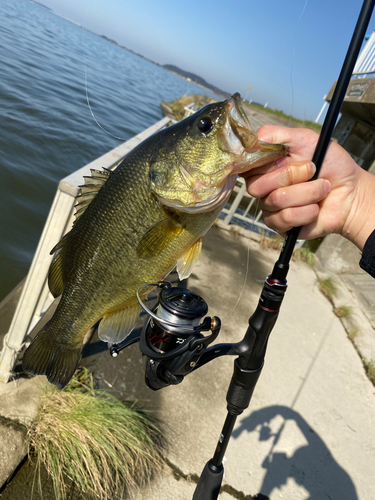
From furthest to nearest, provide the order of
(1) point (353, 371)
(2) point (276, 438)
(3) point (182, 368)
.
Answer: (1) point (353, 371), (2) point (276, 438), (3) point (182, 368)

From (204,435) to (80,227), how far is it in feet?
7.72

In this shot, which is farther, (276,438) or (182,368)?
(276,438)

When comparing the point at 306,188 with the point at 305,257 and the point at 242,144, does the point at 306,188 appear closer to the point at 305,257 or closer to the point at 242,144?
the point at 242,144

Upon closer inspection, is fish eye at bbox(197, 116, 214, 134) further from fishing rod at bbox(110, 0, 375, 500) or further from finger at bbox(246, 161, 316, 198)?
fishing rod at bbox(110, 0, 375, 500)

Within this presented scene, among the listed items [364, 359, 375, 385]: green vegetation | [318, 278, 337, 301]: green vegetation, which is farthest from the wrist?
[318, 278, 337, 301]: green vegetation

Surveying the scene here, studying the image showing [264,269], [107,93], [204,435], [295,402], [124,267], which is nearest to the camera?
[124,267]

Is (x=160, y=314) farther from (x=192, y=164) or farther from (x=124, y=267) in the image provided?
(x=192, y=164)

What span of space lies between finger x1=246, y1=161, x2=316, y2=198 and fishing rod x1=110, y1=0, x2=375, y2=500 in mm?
57

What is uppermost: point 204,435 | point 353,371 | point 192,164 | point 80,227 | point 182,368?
point 192,164

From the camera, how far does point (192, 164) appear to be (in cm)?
148

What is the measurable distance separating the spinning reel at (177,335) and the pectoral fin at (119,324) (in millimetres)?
217

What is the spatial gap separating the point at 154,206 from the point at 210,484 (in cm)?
134

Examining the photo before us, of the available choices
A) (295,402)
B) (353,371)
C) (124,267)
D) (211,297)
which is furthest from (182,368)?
(353,371)

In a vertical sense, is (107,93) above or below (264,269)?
above
